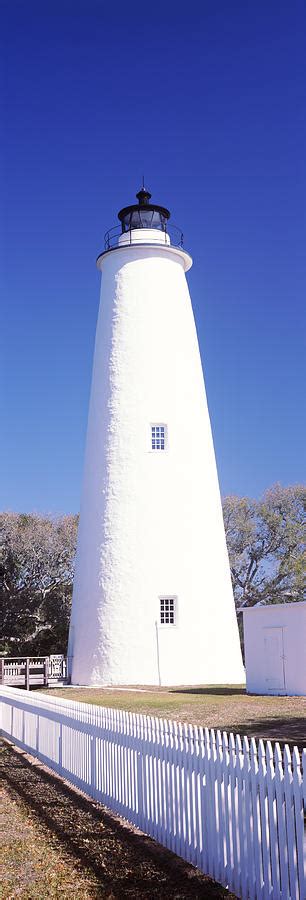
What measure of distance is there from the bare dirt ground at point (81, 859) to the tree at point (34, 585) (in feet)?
83.5

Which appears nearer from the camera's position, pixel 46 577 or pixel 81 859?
pixel 81 859

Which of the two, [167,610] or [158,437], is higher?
[158,437]

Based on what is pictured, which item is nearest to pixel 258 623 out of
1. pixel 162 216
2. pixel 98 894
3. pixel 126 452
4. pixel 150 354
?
pixel 126 452

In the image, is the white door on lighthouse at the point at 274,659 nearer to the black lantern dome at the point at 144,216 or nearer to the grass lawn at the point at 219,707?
the grass lawn at the point at 219,707

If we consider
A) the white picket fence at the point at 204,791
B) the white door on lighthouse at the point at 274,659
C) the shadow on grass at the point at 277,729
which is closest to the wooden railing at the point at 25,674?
the white door on lighthouse at the point at 274,659

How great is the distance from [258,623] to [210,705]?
196 inches

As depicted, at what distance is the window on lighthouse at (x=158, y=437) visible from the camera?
26.0 m

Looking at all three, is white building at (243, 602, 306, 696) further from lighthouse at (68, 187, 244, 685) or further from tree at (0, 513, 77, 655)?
tree at (0, 513, 77, 655)

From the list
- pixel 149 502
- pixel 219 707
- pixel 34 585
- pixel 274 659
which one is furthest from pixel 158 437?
pixel 34 585

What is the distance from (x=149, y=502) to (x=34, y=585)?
12087 millimetres

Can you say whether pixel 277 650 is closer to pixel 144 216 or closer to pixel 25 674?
pixel 25 674

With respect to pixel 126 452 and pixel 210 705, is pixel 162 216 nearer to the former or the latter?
pixel 126 452

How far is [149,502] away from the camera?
2520 cm

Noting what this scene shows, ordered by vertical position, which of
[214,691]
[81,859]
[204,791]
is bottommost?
[81,859]
